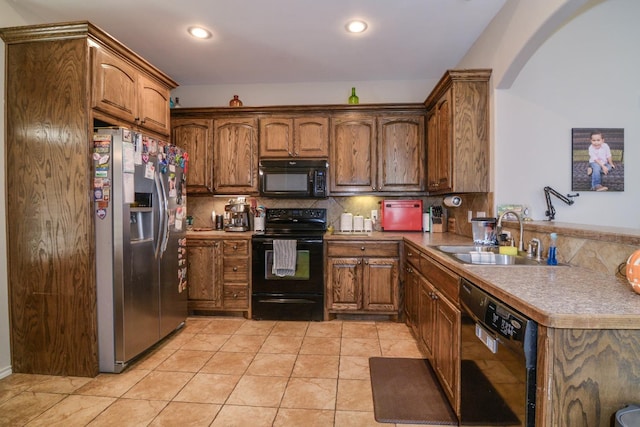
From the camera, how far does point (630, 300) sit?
999 mm

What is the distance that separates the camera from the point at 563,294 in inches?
42.0

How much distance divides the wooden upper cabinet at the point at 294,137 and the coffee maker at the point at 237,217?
0.63m

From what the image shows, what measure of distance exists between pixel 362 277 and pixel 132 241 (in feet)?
6.76

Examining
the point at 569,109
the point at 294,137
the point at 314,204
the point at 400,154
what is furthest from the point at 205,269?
the point at 569,109

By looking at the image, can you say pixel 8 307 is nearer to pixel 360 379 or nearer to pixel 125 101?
pixel 125 101

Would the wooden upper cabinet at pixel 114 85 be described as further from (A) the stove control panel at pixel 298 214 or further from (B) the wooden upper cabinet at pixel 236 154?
(A) the stove control panel at pixel 298 214

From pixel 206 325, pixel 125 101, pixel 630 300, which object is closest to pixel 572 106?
pixel 630 300

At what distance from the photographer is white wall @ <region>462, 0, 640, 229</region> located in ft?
7.66

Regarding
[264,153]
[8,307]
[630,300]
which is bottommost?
[8,307]

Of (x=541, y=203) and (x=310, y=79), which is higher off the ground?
(x=310, y=79)

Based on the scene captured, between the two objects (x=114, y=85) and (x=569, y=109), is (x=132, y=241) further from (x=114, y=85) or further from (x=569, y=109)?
(x=569, y=109)

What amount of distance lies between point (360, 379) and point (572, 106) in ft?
8.44

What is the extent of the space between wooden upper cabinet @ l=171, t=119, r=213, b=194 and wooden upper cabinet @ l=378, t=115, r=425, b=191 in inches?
76.0

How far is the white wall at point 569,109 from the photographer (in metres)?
2.34
